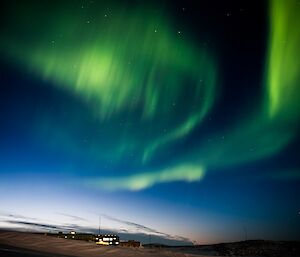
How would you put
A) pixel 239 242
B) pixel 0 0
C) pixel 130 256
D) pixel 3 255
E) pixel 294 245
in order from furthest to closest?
pixel 239 242, pixel 294 245, pixel 0 0, pixel 130 256, pixel 3 255

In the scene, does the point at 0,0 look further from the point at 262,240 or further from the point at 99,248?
the point at 262,240

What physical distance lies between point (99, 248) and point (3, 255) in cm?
402

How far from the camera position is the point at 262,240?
293ft

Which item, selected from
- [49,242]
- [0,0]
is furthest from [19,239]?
[0,0]

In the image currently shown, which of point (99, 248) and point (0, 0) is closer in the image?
point (99, 248)

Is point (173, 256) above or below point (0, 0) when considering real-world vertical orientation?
below

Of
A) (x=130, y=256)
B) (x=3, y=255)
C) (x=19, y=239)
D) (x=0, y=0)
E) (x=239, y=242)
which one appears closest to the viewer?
(x=3, y=255)

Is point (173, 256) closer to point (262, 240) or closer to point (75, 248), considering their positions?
point (75, 248)

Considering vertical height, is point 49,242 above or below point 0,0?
→ below

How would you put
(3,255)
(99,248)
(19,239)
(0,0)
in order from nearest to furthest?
(3,255)
(99,248)
(19,239)
(0,0)

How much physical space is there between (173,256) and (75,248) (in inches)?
135

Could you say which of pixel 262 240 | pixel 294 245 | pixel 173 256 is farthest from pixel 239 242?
pixel 173 256

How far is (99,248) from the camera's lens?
10664mm

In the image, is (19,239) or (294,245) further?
(294,245)
